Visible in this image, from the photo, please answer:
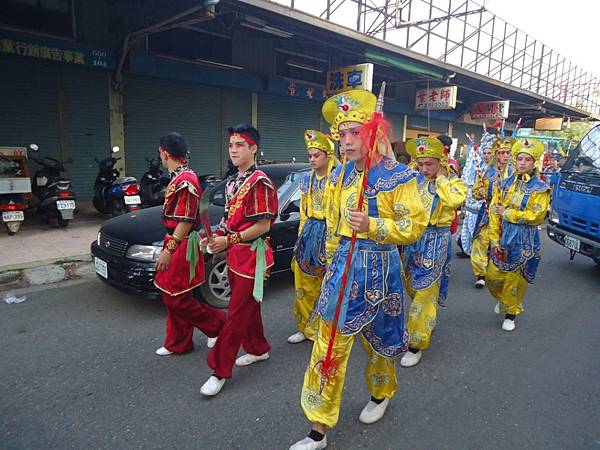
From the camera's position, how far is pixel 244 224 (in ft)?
9.01

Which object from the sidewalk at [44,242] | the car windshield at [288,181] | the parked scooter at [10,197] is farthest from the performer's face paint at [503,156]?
the parked scooter at [10,197]

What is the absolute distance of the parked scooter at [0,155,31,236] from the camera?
6.21 m

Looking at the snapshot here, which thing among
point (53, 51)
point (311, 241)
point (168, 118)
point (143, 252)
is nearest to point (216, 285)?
point (143, 252)

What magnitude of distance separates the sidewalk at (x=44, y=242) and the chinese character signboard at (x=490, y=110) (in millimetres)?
15388

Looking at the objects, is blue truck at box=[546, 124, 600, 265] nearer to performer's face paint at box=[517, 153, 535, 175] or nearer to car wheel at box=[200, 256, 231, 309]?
performer's face paint at box=[517, 153, 535, 175]

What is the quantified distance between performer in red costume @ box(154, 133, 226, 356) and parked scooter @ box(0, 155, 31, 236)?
457 cm

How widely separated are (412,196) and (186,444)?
1791 millimetres

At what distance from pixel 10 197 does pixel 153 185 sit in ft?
8.02

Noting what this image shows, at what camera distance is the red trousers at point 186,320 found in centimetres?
306

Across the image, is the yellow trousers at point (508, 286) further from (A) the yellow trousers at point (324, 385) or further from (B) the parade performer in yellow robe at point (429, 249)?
(A) the yellow trousers at point (324, 385)

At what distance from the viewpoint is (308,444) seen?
223cm

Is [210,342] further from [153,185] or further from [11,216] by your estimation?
[153,185]

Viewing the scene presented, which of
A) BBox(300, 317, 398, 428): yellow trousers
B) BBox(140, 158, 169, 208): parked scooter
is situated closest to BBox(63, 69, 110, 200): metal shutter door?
BBox(140, 158, 169, 208): parked scooter

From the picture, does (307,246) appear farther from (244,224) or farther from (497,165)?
(497,165)
